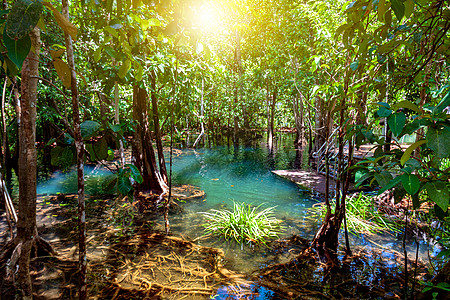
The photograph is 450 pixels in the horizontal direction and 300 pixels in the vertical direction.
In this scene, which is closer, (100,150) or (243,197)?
(100,150)

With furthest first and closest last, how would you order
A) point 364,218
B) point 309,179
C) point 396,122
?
point 309,179, point 364,218, point 396,122

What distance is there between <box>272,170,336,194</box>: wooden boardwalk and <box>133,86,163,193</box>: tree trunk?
13.1 feet

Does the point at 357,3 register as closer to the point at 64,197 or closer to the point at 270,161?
the point at 64,197

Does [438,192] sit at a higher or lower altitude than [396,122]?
lower

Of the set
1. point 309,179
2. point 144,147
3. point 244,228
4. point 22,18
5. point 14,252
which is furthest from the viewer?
point 309,179

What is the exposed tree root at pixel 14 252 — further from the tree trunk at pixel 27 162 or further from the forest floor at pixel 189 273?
the tree trunk at pixel 27 162

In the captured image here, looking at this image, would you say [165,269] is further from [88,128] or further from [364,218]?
[364,218]

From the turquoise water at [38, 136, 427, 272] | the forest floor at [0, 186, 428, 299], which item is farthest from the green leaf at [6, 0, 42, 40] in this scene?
the turquoise water at [38, 136, 427, 272]

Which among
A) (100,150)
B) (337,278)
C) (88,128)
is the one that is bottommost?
(337,278)

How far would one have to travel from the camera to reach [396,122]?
1.41 meters

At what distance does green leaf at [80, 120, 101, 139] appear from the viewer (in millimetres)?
1506

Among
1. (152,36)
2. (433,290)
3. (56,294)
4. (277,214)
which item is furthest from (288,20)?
(56,294)

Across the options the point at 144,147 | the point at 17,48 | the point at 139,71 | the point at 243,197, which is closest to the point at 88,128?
the point at 139,71

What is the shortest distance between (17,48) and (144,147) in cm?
497
